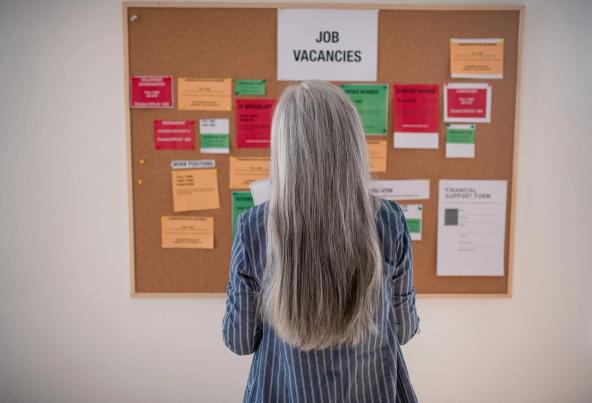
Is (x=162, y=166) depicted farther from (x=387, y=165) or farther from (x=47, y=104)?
(x=387, y=165)

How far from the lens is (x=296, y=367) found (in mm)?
913

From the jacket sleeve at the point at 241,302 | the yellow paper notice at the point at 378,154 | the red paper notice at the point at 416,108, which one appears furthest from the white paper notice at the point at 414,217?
the jacket sleeve at the point at 241,302

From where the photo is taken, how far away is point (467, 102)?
164 cm

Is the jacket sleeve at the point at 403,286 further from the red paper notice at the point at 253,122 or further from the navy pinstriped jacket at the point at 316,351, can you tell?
the red paper notice at the point at 253,122

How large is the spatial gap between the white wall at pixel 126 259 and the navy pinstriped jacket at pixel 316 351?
2.64 feet

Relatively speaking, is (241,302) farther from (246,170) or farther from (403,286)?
(246,170)

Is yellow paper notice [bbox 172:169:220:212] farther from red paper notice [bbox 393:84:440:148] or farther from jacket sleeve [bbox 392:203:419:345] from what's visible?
jacket sleeve [bbox 392:203:419:345]

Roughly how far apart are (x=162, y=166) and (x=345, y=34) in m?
0.95

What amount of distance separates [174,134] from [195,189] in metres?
0.25

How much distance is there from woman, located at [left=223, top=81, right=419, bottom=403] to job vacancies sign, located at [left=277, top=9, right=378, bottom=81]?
0.79m

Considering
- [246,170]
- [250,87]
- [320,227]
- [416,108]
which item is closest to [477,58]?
[416,108]

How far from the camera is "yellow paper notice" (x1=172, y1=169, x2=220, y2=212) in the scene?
1656 mm

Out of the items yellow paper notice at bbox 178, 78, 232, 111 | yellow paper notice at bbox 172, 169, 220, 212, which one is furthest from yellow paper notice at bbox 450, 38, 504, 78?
yellow paper notice at bbox 172, 169, 220, 212

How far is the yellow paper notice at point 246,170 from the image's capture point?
1652 millimetres
